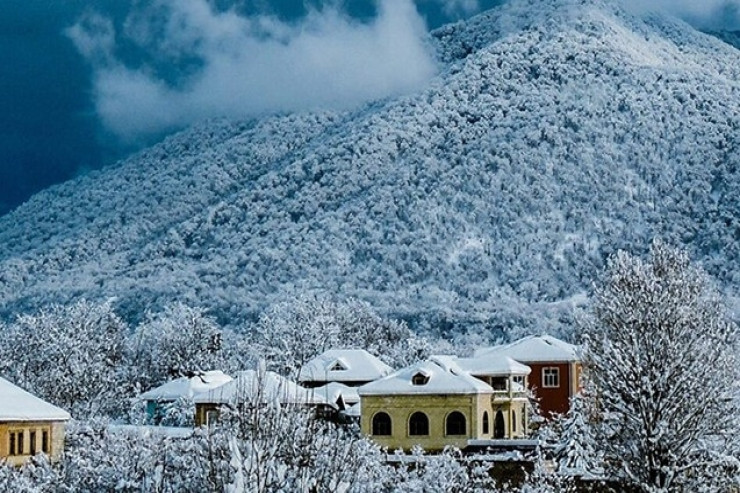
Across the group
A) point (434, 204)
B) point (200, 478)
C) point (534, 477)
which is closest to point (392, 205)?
point (434, 204)

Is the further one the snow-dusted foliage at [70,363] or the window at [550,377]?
the snow-dusted foliage at [70,363]

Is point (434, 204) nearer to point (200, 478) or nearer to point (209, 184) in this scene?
point (209, 184)

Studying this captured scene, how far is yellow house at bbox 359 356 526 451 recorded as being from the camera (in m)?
58.1

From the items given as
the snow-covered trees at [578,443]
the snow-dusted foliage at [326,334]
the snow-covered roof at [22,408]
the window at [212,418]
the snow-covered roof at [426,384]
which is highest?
the snow-dusted foliage at [326,334]

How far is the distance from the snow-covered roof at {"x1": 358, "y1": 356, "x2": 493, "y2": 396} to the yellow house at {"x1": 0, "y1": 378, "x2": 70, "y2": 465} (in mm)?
15483

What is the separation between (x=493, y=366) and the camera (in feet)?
225

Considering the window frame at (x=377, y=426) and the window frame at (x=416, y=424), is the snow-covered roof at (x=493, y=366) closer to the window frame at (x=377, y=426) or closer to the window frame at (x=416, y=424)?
the window frame at (x=416, y=424)

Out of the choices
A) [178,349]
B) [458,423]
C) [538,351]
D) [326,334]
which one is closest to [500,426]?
[458,423]

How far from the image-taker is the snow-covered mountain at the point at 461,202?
473ft

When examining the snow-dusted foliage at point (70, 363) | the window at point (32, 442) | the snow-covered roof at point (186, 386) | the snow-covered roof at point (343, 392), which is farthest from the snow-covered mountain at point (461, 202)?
the window at point (32, 442)

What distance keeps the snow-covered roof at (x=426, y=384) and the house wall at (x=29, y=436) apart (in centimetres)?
1519

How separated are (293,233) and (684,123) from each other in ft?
161

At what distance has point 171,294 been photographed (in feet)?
491

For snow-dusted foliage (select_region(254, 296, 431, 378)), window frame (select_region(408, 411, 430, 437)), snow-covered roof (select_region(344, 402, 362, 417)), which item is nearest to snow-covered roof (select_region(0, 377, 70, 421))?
window frame (select_region(408, 411, 430, 437))
